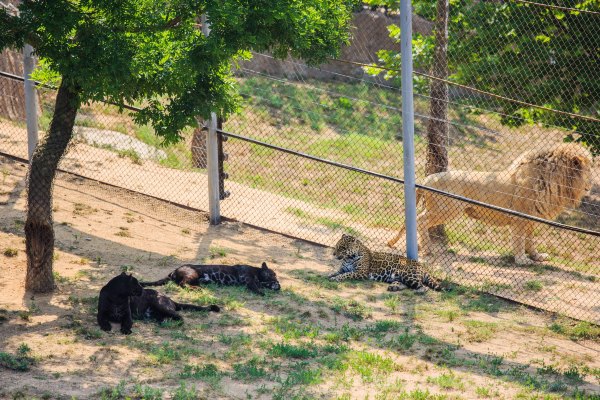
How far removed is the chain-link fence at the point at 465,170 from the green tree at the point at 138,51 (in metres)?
2.11

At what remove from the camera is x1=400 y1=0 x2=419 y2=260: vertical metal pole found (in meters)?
9.95

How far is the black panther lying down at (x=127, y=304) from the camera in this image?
7965 mm

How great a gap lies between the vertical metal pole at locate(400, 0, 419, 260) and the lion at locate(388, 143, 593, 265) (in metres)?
0.61

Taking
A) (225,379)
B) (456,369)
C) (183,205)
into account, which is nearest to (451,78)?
(183,205)

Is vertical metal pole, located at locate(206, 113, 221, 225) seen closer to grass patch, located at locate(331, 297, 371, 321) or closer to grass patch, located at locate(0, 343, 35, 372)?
grass patch, located at locate(331, 297, 371, 321)

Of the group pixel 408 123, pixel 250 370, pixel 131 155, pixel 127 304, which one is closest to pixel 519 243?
pixel 408 123

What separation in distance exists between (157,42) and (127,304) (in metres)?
→ 2.50

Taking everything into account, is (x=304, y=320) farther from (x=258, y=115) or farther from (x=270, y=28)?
(x=258, y=115)

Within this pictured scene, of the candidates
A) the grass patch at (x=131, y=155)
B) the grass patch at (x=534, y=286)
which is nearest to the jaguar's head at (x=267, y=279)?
the grass patch at (x=534, y=286)

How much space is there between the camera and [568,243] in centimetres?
1218

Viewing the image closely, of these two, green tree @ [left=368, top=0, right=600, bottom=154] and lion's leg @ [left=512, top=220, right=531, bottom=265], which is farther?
green tree @ [left=368, top=0, right=600, bottom=154]

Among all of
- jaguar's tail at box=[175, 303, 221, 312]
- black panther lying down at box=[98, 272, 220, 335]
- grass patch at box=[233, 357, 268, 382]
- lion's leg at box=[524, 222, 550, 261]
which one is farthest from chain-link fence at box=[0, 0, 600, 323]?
grass patch at box=[233, 357, 268, 382]

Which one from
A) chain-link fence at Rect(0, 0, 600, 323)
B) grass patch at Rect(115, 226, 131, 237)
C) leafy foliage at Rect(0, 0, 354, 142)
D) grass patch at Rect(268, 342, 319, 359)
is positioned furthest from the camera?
grass patch at Rect(115, 226, 131, 237)

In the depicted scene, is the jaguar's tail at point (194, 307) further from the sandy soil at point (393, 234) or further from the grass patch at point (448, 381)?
the sandy soil at point (393, 234)
